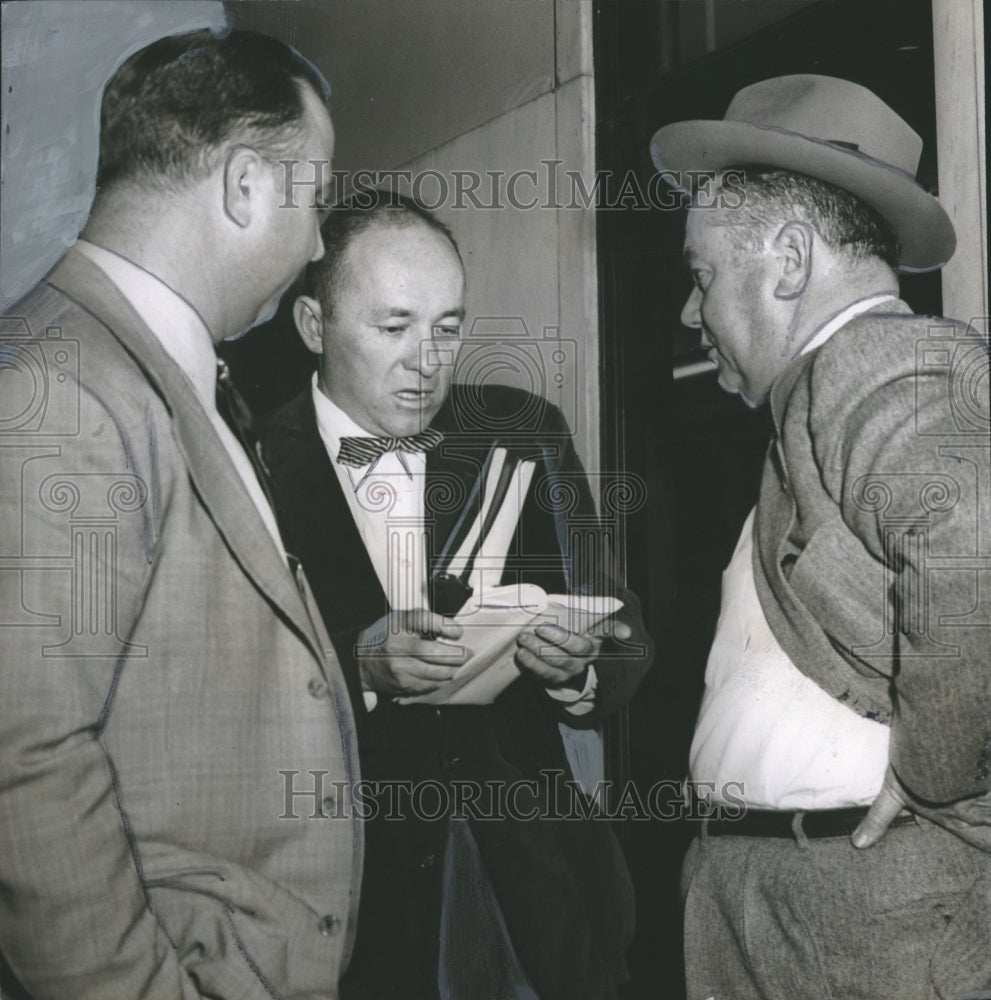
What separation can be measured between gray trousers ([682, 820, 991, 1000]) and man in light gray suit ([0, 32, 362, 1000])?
1.15 m

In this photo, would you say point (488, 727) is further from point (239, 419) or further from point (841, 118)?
point (841, 118)

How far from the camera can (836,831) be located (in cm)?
356

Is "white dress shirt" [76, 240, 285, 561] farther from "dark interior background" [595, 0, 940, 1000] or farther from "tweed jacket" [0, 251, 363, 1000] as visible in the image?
"dark interior background" [595, 0, 940, 1000]

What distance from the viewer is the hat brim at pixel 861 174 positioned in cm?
378

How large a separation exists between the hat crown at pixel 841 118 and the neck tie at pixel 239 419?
169 cm

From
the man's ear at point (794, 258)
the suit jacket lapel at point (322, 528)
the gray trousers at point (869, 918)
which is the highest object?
the man's ear at point (794, 258)

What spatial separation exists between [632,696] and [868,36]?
6.81ft

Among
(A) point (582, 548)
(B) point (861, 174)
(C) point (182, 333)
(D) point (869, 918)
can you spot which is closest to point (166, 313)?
(C) point (182, 333)

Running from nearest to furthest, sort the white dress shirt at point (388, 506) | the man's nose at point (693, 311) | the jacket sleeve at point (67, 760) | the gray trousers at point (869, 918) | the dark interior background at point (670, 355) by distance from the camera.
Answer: the jacket sleeve at point (67, 760), the gray trousers at point (869, 918), the white dress shirt at point (388, 506), the dark interior background at point (670, 355), the man's nose at point (693, 311)
